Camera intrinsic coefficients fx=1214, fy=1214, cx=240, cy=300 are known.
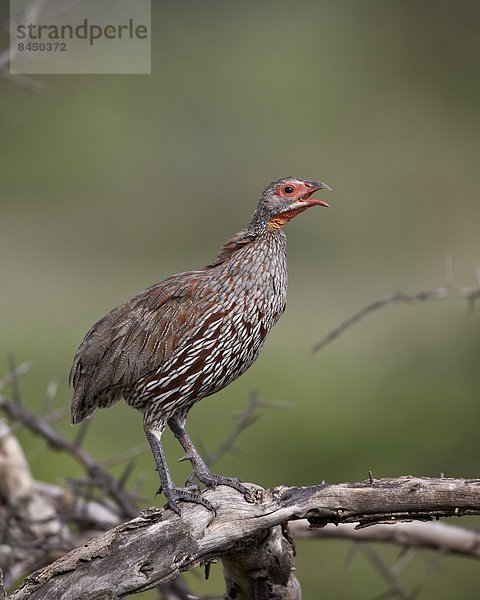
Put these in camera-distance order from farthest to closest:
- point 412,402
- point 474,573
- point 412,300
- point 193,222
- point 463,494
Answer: point 193,222
point 412,402
point 474,573
point 412,300
point 463,494

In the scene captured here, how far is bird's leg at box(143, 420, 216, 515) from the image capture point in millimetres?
2793

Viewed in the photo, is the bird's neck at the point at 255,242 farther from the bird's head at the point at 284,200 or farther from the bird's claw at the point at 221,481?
the bird's claw at the point at 221,481

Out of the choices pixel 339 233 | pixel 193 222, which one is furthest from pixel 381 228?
pixel 193 222

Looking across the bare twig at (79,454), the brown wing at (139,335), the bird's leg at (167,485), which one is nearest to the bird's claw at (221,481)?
the bird's leg at (167,485)

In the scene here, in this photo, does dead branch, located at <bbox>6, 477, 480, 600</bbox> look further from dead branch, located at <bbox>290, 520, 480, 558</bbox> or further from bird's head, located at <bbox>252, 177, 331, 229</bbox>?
dead branch, located at <bbox>290, 520, 480, 558</bbox>

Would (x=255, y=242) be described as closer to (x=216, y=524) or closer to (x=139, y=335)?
(x=139, y=335)

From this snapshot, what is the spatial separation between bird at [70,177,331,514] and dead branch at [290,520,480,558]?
42.8 inches

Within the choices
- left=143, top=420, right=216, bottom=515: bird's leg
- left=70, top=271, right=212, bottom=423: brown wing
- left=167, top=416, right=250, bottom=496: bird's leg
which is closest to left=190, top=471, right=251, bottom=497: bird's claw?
left=167, top=416, right=250, bottom=496: bird's leg

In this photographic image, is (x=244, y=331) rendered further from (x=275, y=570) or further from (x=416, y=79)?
(x=416, y=79)

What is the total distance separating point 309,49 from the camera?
10.6 metres

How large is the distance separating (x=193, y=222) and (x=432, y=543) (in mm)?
5709

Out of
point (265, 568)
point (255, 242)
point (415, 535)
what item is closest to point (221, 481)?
point (265, 568)

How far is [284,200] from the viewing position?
2916 mm

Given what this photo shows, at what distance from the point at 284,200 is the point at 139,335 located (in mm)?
474
